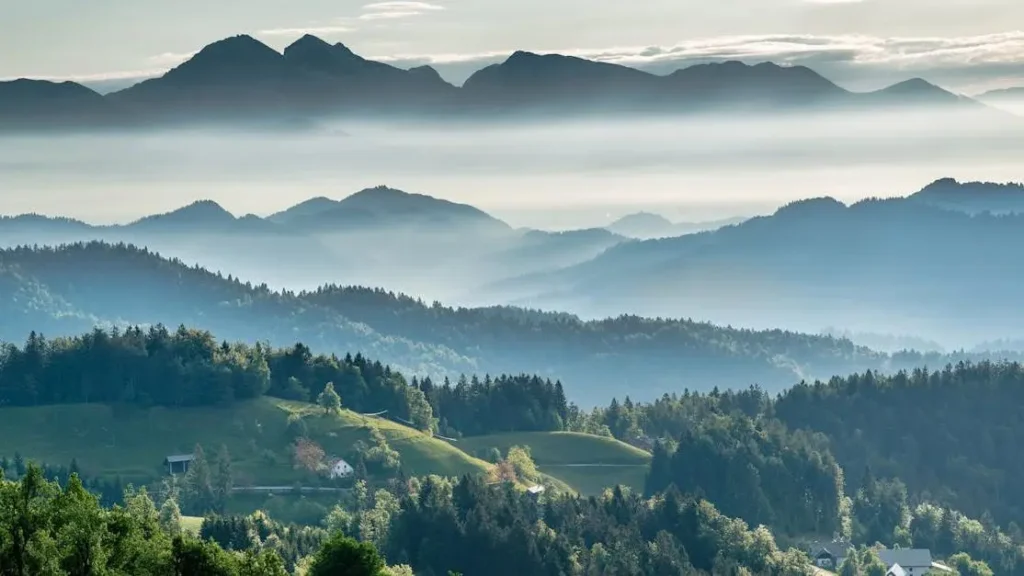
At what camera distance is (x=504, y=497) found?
6742 inches

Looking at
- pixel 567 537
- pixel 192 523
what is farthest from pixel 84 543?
pixel 192 523

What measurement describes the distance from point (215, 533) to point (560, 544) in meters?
24.7

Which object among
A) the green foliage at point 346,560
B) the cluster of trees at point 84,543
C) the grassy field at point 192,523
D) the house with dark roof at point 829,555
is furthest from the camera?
the house with dark roof at point 829,555

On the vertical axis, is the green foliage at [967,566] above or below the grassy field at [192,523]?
below

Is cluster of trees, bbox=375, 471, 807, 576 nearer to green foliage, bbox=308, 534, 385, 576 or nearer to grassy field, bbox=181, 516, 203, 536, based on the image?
grassy field, bbox=181, 516, 203, 536

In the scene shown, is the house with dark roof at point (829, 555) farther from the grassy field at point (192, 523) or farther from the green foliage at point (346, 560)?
the green foliage at point (346, 560)

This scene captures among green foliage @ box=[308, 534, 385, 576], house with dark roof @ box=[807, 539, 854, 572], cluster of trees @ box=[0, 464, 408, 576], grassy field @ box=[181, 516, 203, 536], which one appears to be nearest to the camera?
cluster of trees @ box=[0, 464, 408, 576]

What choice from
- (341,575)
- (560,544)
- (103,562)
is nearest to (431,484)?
(560,544)

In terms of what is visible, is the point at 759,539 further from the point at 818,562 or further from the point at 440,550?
the point at 440,550

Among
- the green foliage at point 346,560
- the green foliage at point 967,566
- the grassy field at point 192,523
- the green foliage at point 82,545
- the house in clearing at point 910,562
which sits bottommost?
the green foliage at point 967,566

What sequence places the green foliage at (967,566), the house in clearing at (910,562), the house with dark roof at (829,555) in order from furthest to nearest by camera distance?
the house with dark roof at (829,555) < the green foliage at (967,566) < the house in clearing at (910,562)

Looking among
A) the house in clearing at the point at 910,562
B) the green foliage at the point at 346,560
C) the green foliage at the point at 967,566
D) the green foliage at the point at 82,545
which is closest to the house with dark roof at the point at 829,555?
the house in clearing at the point at 910,562

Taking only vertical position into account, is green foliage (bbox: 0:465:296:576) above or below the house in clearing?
above

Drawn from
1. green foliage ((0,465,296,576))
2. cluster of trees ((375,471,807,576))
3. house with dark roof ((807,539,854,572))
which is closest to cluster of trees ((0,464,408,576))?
green foliage ((0,465,296,576))
